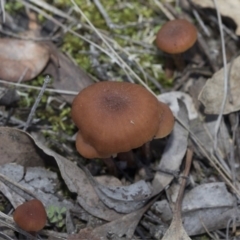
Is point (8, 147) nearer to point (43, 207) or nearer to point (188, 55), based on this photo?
point (43, 207)

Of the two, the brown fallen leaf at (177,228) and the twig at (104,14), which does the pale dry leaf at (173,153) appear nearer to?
the brown fallen leaf at (177,228)

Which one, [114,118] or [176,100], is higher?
[114,118]

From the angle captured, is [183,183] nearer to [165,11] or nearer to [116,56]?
[116,56]

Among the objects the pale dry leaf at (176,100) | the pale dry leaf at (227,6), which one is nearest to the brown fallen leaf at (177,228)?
the pale dry leaf at (176,100)

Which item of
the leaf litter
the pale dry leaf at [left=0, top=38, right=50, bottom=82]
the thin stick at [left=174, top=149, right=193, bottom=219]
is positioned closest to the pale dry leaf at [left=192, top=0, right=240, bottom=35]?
the thin stick at [left=174, top=149, right=193, bottom=219]

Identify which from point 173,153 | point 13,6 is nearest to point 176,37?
point 173,153

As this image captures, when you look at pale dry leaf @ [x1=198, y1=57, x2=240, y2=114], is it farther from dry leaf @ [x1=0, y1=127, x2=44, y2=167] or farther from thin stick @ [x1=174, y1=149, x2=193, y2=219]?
dry leaf @ [x1=0, y1=127, x2=44, y2=167]
